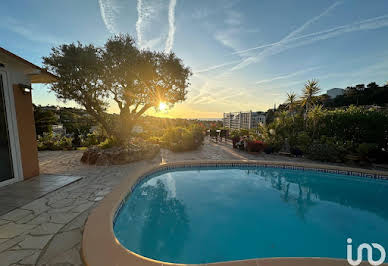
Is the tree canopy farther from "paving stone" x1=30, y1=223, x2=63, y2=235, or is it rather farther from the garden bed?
"paving stone" x1=30, y1=223, x2=63, y2=235

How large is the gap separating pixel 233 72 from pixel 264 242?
39.3 ft

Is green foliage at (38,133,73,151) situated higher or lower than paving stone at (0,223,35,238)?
higher

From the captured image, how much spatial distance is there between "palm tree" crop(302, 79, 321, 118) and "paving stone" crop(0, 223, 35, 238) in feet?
46.8

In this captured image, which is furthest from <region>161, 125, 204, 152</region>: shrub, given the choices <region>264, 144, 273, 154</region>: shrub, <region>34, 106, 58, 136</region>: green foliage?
<region>34, 106, 58, 136</region>: green foliage

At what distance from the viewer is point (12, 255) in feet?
6.49

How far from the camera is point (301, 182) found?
6.01m

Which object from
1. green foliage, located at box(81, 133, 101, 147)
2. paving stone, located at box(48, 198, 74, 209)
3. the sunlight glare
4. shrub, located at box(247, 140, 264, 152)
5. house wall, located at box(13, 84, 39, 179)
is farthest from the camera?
green foliage, located at box(81, 133, 101, 147)

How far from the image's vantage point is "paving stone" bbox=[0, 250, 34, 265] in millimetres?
1883

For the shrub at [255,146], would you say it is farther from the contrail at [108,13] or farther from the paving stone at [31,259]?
the contrail at [108,13]

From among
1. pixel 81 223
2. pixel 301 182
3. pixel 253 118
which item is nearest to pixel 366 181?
pixel 301 182

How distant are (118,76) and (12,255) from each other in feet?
22.2

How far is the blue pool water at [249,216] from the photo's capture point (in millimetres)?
2961

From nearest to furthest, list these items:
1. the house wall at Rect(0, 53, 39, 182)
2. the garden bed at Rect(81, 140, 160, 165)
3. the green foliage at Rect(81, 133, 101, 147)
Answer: the house wall at Rect(0, 53, 39, 182), the garden bed at Rect(81, 140, 160, 165), the green foliage at Rect(81, 133, 101, 147)

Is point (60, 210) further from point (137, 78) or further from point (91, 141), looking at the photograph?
point (91, 141)
